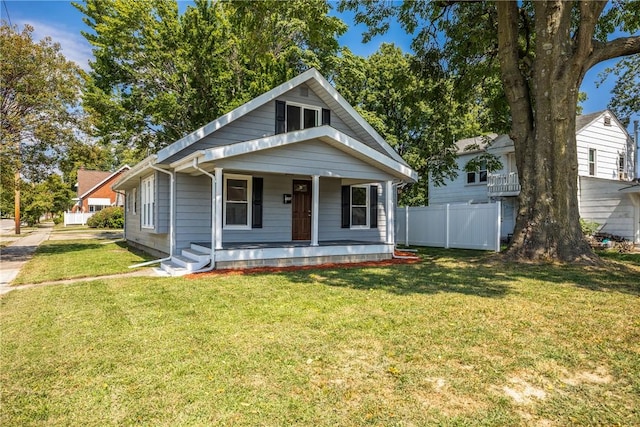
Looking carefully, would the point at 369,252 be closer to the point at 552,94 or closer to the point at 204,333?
the point at 552,94

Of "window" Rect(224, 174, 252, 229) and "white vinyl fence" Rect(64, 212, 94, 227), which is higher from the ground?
A: "window" Rect(224, 174, 252, 229)

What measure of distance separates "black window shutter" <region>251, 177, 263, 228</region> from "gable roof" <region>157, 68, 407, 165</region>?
1.96 m

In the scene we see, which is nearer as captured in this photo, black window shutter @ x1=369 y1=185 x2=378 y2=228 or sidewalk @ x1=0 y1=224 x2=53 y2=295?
sidewalk @ x1=0 y1=224 x2=53 y2=295

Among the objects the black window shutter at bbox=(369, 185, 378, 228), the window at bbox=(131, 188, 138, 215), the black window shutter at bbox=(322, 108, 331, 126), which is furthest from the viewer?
the window at bbox=(131, 188, 138, 215)

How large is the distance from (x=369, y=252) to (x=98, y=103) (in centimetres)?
1479

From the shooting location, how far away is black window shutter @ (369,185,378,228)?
45.8 ft

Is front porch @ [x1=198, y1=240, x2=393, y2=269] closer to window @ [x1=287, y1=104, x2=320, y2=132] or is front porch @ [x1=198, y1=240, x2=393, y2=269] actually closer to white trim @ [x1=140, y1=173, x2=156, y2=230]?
white trim @ [x1=140, y1=173, x2=156, y2=230]

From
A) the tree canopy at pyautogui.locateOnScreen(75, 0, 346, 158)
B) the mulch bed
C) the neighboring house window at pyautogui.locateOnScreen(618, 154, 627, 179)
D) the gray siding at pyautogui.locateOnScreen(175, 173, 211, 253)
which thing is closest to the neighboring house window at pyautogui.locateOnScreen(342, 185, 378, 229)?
the mulch bed

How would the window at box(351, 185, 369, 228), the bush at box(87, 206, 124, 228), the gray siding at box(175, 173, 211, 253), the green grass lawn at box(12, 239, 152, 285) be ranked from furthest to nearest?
the bush at box(87, 206, 124, 228) < the window at box(351, 185, 369, 228) < the gray siding at box(175, 173, 211, 253) < the green grass lawn at box(12, 239, 152, 285)

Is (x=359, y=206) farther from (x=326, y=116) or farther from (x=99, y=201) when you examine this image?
(x=99, y=201)

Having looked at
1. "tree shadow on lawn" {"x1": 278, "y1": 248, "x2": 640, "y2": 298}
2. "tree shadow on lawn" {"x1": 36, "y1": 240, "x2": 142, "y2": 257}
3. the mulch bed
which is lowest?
"tree shadow on lawn" {"x1": 36, "y1": 240, "x2": 142, "y2": 257}

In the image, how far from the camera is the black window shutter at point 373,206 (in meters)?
13.9

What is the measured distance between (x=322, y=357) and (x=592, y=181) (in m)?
19.0

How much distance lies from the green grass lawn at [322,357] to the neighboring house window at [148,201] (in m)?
5.65
